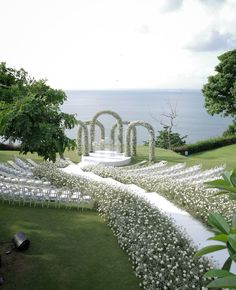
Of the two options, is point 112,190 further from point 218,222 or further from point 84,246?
point 218,222

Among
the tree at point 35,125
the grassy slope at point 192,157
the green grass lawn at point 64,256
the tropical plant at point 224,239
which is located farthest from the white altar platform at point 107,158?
the tropical plant at point 224,239

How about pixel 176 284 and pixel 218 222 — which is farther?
pixel 176 284

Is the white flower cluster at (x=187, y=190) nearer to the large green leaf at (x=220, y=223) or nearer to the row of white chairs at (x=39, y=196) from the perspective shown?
the row of white chairs at (x=39, y=196)

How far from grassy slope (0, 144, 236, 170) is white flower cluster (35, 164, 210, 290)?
16.4 metres

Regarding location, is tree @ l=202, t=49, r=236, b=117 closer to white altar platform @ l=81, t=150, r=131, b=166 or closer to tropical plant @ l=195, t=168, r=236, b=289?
white altar platform @ l=81, t=150, r=131, b=166

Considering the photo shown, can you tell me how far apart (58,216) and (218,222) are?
13303 millimetres

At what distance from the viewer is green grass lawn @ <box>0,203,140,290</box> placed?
36.4ft

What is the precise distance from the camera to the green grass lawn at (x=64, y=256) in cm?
1111

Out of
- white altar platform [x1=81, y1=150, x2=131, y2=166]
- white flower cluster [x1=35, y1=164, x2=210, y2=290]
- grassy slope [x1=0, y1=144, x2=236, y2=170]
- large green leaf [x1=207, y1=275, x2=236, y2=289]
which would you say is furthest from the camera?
grassy slope [x1=0, y1=144, x2=236, y2=170]

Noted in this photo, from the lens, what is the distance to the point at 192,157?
3891 centimetres

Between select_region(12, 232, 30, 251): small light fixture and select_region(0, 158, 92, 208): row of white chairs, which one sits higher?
select_region(0, 158, 92, 208): row of white chairs

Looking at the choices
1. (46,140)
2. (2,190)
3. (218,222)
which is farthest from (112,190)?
(218,222)

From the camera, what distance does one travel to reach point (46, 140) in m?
10.7

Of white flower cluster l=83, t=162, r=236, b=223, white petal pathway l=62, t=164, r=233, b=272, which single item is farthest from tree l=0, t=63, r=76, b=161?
white petal pathway l=62, t=164, r=233, b=272
